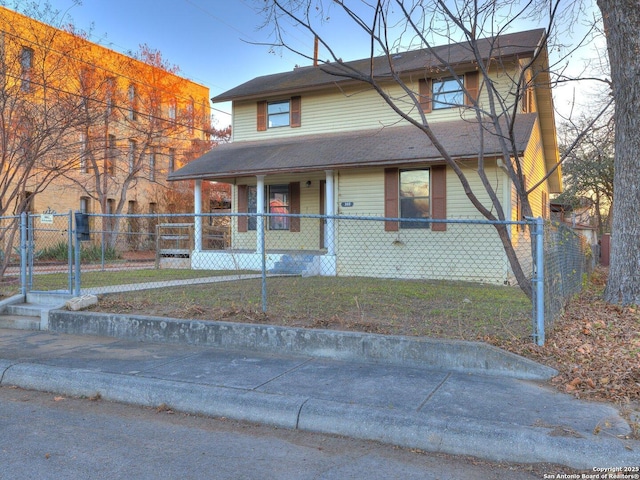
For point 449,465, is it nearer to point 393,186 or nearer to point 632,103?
point 632,103

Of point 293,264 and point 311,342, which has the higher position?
point 293,264

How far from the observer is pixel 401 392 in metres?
4.38

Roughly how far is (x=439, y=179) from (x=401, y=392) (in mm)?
9398

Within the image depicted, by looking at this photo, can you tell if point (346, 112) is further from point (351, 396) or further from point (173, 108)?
point (173, 108)

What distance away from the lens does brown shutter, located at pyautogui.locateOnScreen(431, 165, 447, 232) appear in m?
12.9

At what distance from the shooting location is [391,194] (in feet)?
44.5

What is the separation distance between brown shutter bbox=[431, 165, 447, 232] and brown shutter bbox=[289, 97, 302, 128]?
201 inches

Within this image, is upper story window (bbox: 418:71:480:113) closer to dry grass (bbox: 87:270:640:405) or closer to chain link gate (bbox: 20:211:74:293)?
dry grass (bbox: 87:270:640:405)

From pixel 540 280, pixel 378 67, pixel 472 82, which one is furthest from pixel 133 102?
pixel 540 280

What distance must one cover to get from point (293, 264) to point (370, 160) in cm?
356

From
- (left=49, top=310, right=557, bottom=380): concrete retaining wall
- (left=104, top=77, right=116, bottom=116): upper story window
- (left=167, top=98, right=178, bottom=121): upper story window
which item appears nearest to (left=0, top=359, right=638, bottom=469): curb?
(left=49, top=310, right=557, bottom=380): concrete retaining wall

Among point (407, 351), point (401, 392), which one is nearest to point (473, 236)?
point (407, 351)

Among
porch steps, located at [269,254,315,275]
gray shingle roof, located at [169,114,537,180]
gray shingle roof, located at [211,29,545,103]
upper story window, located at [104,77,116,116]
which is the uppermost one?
upper story window, located at [104,77,116,116]

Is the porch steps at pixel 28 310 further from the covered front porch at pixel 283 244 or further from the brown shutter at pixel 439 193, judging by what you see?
the brown shutter at pixel 439 193
